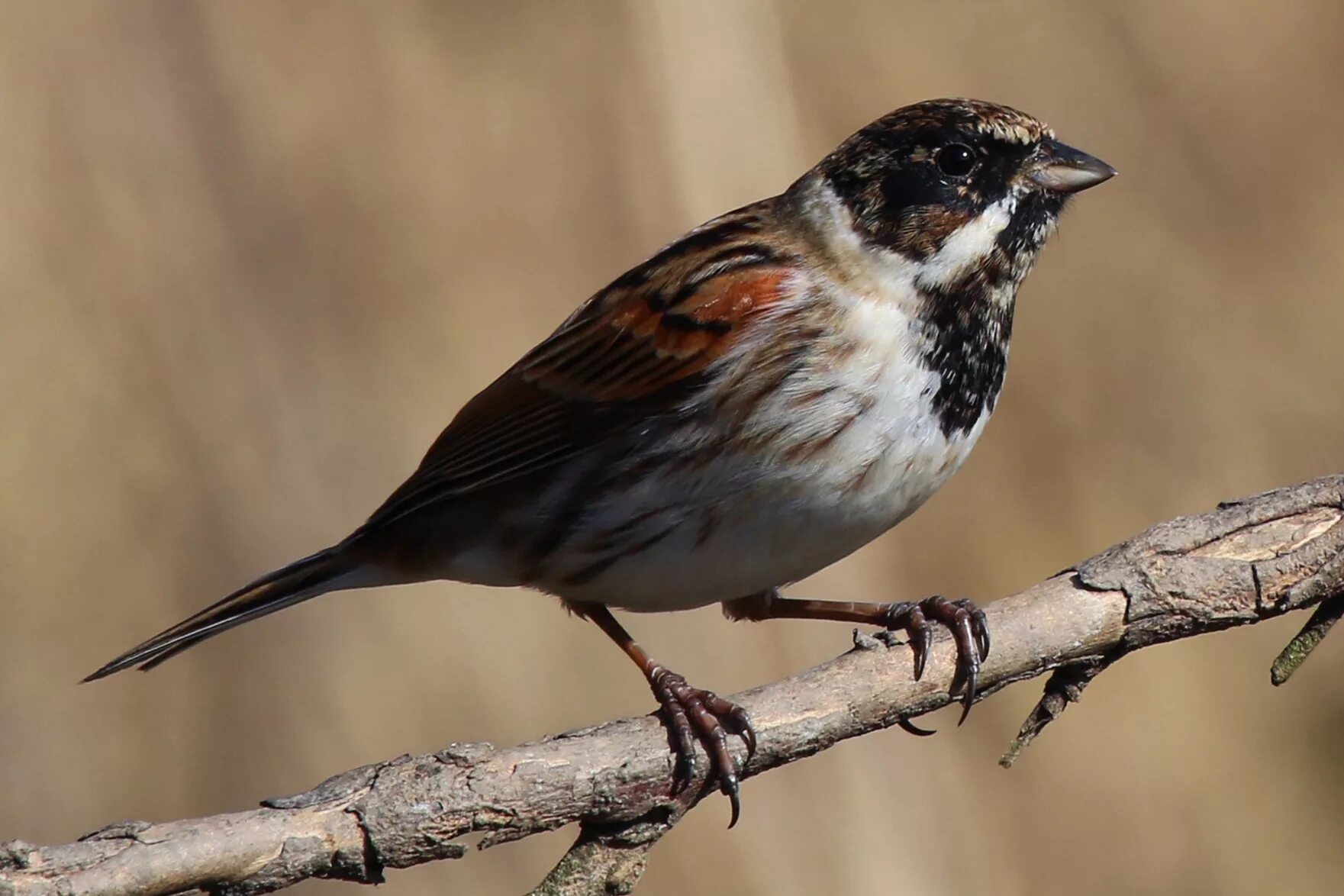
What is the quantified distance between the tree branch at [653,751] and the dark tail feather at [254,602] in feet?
3.98

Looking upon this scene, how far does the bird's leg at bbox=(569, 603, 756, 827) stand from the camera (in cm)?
272

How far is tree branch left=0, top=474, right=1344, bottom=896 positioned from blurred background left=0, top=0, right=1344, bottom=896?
181 centimetres

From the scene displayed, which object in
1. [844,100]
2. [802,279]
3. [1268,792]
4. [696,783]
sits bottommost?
[1268,792]

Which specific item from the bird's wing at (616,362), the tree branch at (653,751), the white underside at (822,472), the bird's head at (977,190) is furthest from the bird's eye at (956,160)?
the tree branch at (653,751)

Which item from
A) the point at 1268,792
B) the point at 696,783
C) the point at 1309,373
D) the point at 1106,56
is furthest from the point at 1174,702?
the point at 696,783

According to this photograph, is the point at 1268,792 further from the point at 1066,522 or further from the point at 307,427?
the point at 307,427

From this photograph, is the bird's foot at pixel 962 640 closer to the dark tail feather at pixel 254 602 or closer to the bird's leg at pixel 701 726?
the bird's leg at pixel 701 726

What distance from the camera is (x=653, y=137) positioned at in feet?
17.8

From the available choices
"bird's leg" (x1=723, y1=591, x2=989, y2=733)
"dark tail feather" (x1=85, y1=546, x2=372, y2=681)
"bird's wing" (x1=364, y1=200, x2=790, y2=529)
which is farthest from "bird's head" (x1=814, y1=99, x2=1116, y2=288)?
"dark tail feather" (x1=85, y1=546, x2=372, y2=681)

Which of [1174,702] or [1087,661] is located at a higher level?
[1087,661]

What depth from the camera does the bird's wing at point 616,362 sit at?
3.43 meters

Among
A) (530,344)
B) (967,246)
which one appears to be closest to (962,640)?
(967,246)

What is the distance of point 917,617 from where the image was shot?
313 centimetres

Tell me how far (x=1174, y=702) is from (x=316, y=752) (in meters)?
3.24
